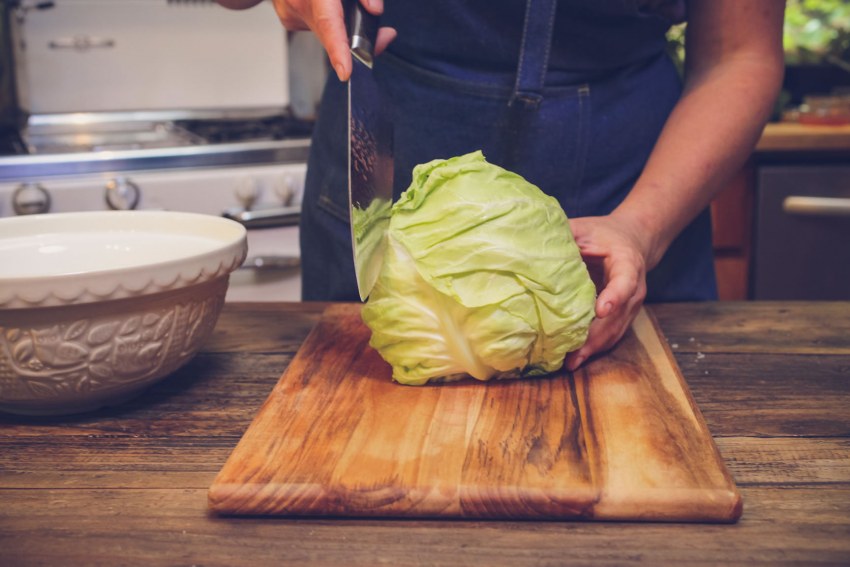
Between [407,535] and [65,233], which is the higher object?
[65,233]

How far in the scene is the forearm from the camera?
55.5 inches

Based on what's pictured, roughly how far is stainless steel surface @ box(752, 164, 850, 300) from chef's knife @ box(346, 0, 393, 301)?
202 centimetres

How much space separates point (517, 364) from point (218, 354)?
1.54 feet

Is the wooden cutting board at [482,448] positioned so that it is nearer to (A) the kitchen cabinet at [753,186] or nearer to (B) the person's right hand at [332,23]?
(B) the person's right hand at [332,23]

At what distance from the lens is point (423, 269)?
3.72ft

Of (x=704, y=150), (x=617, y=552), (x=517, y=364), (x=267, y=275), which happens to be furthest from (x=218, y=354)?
(x=267, y=275)

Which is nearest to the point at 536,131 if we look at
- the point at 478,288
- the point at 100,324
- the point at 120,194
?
the point at 478,288

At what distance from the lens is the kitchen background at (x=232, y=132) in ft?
8.51

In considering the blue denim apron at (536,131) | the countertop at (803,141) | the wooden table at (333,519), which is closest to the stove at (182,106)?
the blue denim apron at (536,131)

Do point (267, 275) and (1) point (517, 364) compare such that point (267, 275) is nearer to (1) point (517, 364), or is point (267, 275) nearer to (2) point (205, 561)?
(1) point (517, 364)

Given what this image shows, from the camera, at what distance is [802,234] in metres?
2.90

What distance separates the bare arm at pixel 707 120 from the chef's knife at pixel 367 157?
1.04ft

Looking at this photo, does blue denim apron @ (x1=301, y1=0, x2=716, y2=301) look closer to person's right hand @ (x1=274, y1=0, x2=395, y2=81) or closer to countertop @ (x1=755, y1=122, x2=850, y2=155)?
person's right hand @ (x1=274, y1=0, x2=395, y2=81)

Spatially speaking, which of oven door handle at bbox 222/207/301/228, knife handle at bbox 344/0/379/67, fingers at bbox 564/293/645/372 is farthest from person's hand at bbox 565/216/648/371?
oven door handle at bbox 222/207/301/228
